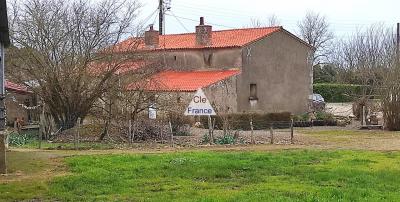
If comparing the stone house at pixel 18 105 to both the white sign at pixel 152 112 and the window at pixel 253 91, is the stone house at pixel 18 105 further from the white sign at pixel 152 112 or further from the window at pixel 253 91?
the window at pixel 253 91

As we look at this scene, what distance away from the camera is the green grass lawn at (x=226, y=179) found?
40.5 feet

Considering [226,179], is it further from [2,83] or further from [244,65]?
[244,65]

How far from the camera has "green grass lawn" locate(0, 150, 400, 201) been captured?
12344 millimetres

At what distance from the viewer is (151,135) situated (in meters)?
28.5

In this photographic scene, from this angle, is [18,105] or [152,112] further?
[18,105]

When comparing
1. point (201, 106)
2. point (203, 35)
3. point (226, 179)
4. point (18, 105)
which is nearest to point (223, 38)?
point (203, 35)

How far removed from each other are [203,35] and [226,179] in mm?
33680

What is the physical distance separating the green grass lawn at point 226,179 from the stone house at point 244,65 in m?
23.7

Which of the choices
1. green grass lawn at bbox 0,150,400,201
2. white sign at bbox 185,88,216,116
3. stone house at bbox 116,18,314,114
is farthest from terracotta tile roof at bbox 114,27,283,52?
green grass lawn at bbox 0,150,400,201

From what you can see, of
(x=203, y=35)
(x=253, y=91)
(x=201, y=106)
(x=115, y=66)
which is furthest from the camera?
(x=203, y=35)

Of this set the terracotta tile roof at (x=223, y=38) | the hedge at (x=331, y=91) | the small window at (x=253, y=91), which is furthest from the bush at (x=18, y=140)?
the hedge at (x=331, y=91)

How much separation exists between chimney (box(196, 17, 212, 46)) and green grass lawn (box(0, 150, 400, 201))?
1108 inches

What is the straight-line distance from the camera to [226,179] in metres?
15.2

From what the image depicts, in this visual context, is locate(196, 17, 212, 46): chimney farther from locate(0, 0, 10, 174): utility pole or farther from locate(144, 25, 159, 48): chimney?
locate(0, 0, 10, 174): utility pole
